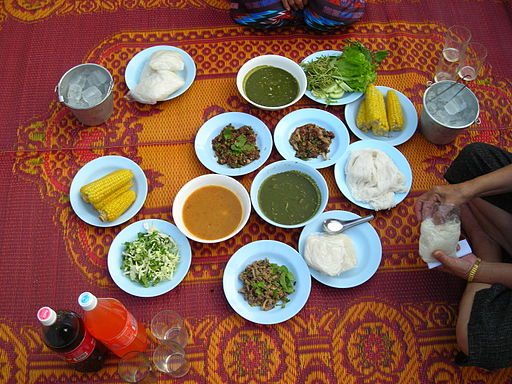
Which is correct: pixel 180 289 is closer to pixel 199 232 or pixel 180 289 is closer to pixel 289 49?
pixel 199 232

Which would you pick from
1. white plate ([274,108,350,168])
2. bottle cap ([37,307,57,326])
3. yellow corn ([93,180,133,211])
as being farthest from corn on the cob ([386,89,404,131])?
bottle cap ([37,307,57,326])

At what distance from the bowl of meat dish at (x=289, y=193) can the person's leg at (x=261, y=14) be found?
53.0 inches

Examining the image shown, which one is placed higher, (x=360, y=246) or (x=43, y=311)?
(x=43, y=311)

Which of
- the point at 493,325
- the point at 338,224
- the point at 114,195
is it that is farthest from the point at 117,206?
the point at 493,325

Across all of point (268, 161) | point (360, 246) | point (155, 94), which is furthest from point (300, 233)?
point (155, 94)

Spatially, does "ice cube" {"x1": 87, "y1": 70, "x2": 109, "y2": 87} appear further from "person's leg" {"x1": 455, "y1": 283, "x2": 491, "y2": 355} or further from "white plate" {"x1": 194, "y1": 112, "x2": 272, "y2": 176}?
"person's leg" {"x1": 455, "y1": 283, "x2": 491, "y2": 355}

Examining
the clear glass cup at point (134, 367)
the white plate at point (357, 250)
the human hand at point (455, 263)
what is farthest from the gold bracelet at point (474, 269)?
the clear glass cup at point (134, 367)

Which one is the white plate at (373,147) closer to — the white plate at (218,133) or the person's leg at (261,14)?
the white plate at (218,133)

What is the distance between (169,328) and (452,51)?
300 cm

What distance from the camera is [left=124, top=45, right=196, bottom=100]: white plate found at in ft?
10.7

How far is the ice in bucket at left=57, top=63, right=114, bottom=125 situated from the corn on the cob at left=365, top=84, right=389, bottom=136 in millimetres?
1825

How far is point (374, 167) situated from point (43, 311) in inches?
81.8

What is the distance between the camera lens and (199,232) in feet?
8.84

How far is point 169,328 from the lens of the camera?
99.3 inches
